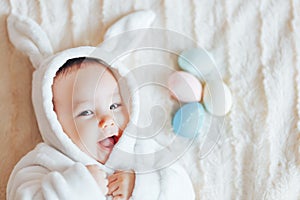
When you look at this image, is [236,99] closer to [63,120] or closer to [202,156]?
[202,156]

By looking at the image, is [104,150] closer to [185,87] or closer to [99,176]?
[99,176]

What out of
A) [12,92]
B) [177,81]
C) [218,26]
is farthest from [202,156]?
[12,92]

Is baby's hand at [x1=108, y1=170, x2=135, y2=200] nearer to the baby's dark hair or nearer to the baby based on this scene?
the baby

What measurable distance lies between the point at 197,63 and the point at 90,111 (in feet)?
0.80

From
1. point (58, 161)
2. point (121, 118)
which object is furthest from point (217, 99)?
point (58, 161)

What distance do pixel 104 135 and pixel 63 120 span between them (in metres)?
0.08

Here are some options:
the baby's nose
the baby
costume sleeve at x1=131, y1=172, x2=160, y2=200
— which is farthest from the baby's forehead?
costume sleeve at x1=131, y1=172, x2=160, y2=200

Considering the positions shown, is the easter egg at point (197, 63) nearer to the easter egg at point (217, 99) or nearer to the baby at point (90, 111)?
the easter egg at point (217, 99)

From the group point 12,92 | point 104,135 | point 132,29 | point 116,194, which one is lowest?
point 116,194

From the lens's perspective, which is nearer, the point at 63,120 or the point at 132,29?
the point at 63,120

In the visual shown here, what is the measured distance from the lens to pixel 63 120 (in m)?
1.09

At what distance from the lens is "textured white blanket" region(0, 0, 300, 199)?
1.17m

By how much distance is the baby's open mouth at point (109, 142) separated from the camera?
109 centimetres

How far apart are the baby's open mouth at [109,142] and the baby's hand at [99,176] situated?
0.16 feet
